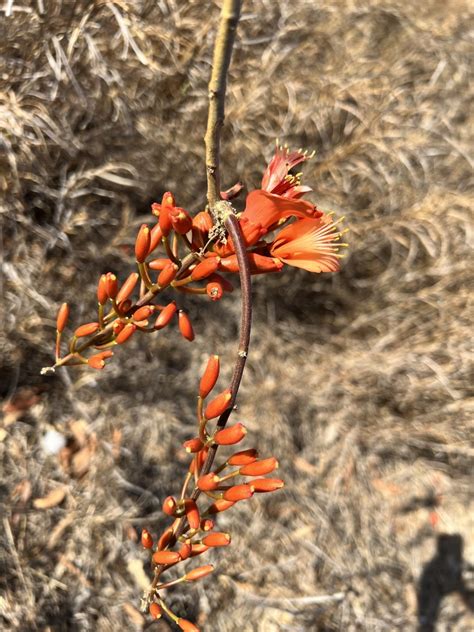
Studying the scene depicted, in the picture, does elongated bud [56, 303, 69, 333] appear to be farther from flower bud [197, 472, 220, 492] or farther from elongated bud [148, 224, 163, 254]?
flower bud [197, 472, 220, 492]

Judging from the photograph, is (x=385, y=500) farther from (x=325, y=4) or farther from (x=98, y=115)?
(x=325, y=4)

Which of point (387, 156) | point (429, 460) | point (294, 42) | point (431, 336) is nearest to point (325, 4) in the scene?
point (294, 42)

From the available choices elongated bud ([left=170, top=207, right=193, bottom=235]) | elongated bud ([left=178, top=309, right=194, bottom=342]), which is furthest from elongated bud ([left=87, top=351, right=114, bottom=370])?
elongated bud ([left=170, top=207, right=193, bottom=235])

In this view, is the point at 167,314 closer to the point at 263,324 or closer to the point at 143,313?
the point at 143,313

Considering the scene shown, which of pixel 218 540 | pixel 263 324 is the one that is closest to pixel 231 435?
pixel 218 540

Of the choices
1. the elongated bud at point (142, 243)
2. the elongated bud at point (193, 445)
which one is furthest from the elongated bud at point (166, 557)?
the elongated bud at point (142, 243)

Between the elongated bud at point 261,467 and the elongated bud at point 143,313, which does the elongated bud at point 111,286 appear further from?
the elongated bud at point 261,467
